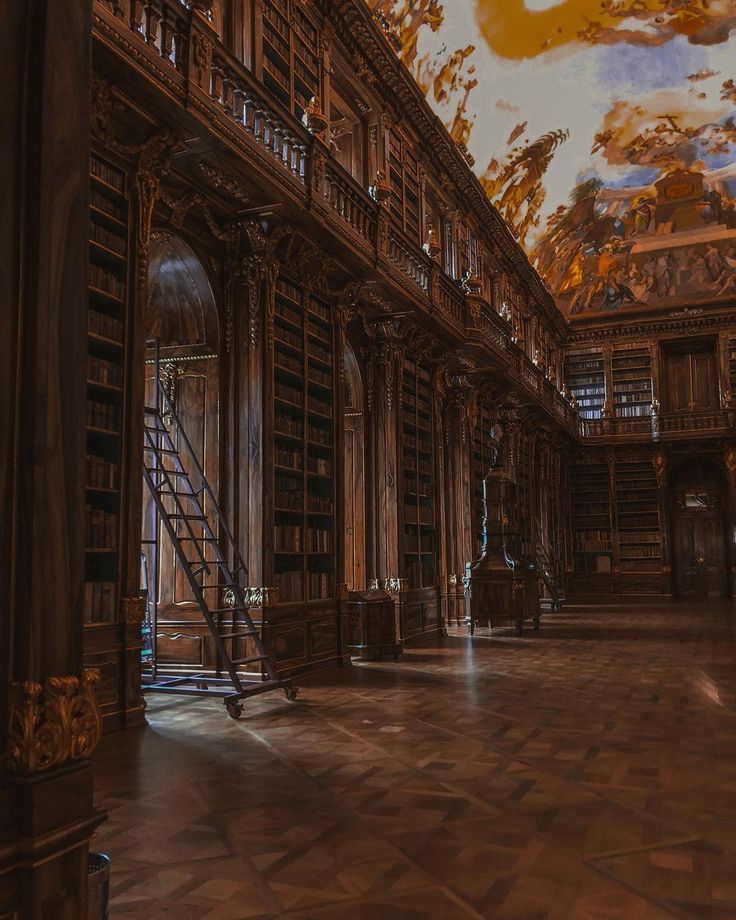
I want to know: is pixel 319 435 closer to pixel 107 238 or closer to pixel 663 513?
pixel 107 238

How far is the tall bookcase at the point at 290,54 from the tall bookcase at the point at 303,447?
2098mm

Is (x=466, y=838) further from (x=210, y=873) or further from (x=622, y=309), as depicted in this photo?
(x=622, y=309)

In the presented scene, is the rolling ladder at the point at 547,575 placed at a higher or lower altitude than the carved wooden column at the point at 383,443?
lower

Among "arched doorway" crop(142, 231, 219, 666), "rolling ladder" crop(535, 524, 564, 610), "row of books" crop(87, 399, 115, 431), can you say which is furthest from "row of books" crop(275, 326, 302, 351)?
"rolling ladder" crop(535, 524, 564, 610)

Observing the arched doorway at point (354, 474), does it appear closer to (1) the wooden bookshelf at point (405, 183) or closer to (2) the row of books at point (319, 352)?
(2) the row of books at point (319, 352)

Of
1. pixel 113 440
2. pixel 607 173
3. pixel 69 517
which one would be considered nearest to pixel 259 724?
pixel 113 440

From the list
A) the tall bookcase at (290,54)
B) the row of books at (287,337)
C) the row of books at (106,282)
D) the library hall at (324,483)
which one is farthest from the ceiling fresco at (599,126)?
the row of books at (106,282)

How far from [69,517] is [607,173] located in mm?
19941

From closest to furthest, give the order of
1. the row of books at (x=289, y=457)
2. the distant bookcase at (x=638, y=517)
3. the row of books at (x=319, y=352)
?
the row of books at (x=289, y=457) < the row of books at (x=319, y=352) < the distant bookcase at (x=638, y=517)

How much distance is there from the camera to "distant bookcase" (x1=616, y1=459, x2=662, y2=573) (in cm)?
2116

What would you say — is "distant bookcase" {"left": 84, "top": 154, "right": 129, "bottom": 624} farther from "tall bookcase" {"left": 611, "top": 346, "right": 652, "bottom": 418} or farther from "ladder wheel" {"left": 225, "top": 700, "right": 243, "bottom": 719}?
"tall bookcase" {"left": 611, "top": 346, "right": 652, "bottom": 418}

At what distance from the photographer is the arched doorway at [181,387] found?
23.3 feet

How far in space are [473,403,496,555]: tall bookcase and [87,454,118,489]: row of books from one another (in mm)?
8560

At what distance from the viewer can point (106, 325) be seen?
5449 millimetres
